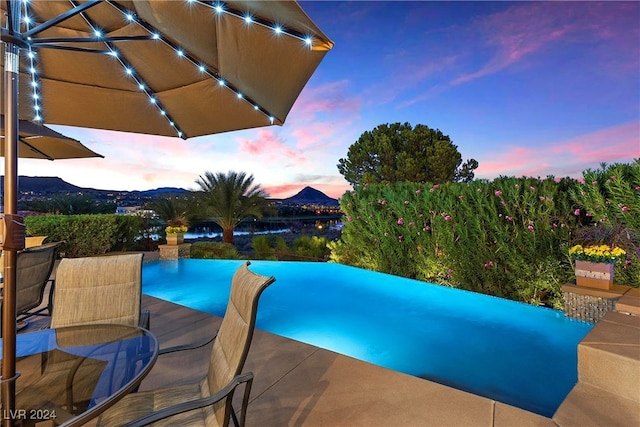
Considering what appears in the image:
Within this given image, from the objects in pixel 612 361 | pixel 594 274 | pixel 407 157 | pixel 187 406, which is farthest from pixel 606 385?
pixel 407 157

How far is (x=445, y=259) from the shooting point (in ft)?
20.6

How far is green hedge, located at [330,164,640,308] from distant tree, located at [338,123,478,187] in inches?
454

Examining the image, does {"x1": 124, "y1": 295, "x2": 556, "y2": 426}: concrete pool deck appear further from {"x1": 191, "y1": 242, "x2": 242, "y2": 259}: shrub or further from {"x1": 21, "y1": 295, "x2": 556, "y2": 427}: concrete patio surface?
{"x1": 191, "y1": 242, "x2": 242, "y2": 259}: shrub

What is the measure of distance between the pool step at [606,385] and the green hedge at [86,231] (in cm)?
996

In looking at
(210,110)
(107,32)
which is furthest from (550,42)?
(107,32)

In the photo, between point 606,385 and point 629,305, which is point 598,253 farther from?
point 606,385

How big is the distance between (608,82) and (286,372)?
1091cm

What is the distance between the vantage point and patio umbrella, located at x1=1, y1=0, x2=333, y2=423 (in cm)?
155

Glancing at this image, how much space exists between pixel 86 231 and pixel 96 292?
7.28 m

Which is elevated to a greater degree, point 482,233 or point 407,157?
point 407,157

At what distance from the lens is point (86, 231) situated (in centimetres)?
834

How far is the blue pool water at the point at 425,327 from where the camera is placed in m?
3.42

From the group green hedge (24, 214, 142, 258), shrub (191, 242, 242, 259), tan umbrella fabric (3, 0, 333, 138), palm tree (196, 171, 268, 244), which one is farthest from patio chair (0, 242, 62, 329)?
palm tree (196, 171, 268, 244)

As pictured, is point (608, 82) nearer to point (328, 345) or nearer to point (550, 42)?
point (550, 42)
